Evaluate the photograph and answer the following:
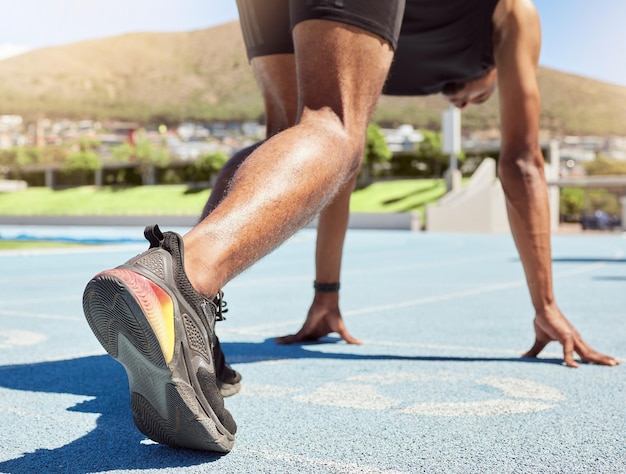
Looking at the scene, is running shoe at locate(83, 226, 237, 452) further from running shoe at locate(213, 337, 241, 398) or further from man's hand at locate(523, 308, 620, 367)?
man's hand at locate(523, 308, 620, 367)

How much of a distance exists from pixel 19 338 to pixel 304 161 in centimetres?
234

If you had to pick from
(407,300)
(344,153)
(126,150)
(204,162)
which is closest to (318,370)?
(344,153)

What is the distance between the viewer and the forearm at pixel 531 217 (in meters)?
2.73

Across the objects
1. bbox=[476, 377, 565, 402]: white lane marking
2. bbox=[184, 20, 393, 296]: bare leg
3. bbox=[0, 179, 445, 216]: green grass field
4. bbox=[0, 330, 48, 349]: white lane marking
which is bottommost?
bbox=[0, 179, 445, 216]: green grass field

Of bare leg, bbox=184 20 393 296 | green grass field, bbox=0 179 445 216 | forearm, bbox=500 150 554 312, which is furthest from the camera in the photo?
green grass field, bbox=0 179 445 216

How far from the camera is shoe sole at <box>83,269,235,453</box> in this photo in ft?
3.98

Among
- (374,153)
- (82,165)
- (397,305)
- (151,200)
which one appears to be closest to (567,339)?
(397,305)

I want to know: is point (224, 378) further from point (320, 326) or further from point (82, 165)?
point (82, 165)

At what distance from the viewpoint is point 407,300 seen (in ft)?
18.2

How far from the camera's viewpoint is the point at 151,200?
217 feet

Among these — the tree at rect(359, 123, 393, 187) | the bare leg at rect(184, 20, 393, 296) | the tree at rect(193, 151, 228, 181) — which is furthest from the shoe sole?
the tree at rect(193, 151, 228, 181)

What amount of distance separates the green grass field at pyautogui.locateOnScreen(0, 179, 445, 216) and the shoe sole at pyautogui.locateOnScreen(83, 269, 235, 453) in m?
47.3

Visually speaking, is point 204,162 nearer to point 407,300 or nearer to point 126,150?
point 126,150

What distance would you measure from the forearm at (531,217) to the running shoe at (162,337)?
1.61 m
